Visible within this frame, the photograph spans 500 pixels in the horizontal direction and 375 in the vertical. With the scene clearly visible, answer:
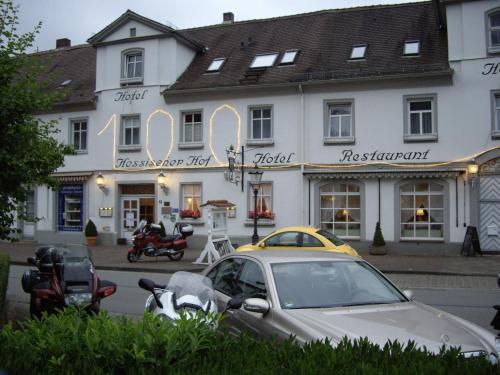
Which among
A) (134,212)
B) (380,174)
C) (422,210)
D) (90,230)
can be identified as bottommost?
(90,230)

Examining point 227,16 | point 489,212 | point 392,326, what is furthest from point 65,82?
point 392,326

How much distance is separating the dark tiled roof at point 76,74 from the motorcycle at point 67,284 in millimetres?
19090

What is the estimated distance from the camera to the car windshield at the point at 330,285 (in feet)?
18.0

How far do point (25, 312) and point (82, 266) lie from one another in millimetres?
3114

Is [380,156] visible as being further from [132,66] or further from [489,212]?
[132,66]

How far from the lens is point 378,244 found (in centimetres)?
2153

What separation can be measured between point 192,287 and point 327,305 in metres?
1.36

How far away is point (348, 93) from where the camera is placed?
22.9 metres

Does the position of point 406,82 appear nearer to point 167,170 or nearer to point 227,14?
point 167,170

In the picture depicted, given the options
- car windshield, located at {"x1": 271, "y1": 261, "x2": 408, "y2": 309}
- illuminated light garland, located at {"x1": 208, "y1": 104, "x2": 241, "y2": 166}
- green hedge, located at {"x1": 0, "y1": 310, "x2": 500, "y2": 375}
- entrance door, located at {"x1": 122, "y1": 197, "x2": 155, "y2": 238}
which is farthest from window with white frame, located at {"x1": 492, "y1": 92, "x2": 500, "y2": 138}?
green hedge, located at {"x1": 0, "y1": 310, "x2": 500, "y2": 375}

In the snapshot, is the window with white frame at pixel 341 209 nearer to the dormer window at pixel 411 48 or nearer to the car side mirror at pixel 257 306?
the dormer window at pixel 411 48

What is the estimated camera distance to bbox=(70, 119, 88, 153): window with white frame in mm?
27750

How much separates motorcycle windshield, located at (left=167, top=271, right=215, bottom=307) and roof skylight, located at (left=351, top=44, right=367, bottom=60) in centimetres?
1940

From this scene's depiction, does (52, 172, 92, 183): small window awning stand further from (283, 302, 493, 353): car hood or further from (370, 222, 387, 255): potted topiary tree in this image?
(283, 302, 493, 353): car hood
